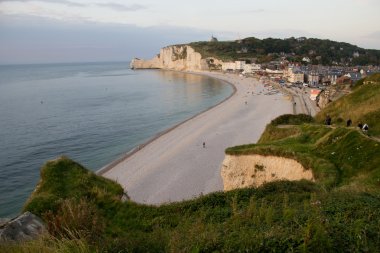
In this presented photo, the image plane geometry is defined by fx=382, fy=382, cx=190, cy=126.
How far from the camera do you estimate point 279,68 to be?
561ft

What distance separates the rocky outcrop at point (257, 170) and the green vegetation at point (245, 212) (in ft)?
1.21

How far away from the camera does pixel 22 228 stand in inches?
393

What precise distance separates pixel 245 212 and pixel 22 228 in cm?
585

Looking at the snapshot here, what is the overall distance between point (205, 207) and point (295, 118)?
24170 millimetres

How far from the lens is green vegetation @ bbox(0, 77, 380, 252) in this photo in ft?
20.6

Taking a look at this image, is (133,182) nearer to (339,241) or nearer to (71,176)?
(71,176)

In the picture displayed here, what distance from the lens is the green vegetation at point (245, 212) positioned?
6285 mm

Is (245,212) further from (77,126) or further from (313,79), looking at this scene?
(313,79)

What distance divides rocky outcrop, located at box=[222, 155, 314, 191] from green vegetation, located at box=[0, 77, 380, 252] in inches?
14.6

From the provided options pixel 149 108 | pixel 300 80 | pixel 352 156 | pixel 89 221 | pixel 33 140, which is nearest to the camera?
pixel 89 221

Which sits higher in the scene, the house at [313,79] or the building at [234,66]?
the building at [234,66]

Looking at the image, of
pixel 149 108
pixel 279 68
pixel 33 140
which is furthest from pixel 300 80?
pixel 33 140

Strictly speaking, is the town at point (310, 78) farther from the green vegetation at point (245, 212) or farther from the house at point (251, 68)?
the green vegetation at point (245, 212)

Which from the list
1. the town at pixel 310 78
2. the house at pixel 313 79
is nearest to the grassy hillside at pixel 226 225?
the town at pixel 310 78
